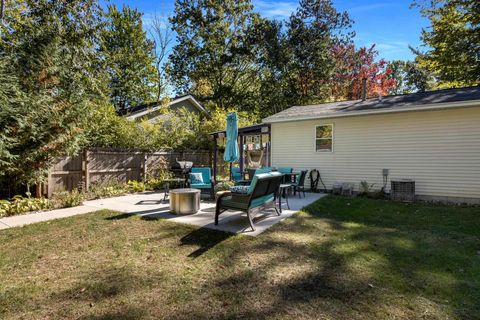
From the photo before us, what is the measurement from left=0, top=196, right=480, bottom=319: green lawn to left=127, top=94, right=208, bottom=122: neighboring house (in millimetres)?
11126

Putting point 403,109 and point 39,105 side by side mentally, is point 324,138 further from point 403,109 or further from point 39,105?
point 39,105

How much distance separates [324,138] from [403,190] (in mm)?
3327

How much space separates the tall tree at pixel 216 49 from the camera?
75.2 feet

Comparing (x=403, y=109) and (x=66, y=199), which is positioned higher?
(x=403, y=109)

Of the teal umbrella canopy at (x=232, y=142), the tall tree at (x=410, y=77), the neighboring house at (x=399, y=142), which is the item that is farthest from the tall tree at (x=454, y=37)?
the tall tree at (x=410, y=77)

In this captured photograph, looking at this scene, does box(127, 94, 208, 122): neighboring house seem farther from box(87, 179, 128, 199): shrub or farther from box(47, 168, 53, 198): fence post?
box(47, 168, 53, 198): fence post

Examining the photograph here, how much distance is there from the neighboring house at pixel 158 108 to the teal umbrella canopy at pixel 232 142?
7.12m

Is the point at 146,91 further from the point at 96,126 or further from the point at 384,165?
the point at 384,165

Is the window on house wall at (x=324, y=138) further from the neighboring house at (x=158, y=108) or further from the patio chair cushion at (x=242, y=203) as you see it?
the neighboring house at (x=158, y=108)

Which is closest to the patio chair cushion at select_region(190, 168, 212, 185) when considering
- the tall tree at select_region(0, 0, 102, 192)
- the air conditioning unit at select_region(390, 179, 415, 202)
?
the tall tree at select_region(0, 0, 102, 192)

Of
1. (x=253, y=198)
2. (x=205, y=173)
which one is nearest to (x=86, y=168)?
(x=205, y=173)

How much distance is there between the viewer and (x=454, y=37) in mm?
14469

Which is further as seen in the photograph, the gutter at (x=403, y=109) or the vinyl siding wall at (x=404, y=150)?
the vinyl siding wall at (x=404, y=150)

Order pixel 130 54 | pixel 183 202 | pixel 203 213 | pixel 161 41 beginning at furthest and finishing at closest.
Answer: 1. pixel 161 41
2. pixel 130 54
3. pixel 203 213
4. pixel 183 202
